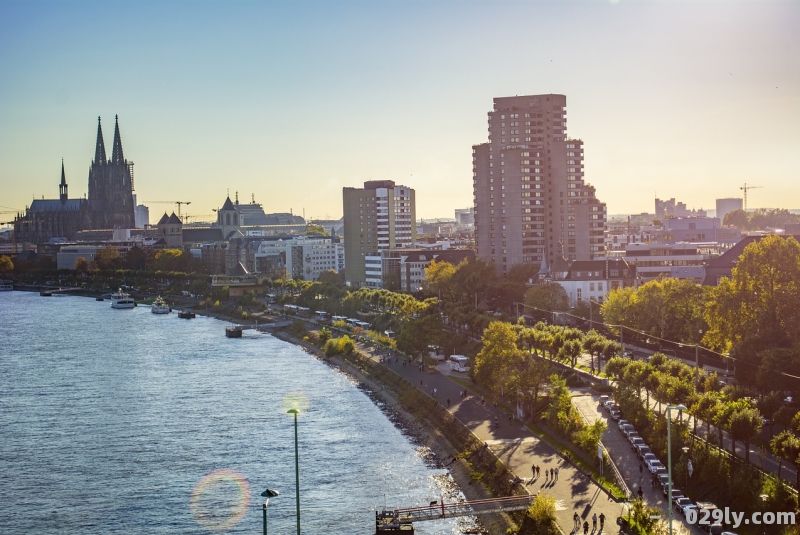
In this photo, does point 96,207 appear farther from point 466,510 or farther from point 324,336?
point 466,510

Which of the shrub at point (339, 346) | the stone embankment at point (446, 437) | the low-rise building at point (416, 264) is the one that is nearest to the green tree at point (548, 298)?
the shrub at point (339, 346)

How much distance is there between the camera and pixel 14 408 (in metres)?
44.6

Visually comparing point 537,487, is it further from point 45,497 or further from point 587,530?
point 45,497

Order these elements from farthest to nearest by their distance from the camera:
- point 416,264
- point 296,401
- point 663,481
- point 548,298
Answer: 1. point 416,264
2. point 548,298
3. point 296,401
4. point 663,481

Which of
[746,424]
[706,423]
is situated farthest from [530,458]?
[746,424]

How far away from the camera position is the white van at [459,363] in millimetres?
48156

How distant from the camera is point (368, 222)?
98.5 metres

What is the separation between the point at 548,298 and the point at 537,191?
776 inches

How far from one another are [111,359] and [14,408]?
1577cm

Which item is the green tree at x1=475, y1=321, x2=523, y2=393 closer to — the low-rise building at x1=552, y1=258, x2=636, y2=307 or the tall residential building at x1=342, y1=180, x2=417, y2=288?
the low-rise building at x1=552, y1=258, x2=636, y2=307

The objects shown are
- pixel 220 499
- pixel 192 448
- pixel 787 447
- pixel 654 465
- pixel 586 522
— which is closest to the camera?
pixel 586 522

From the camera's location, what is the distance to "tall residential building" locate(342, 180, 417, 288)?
97875 mm

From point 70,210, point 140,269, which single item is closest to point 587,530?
point 140,269

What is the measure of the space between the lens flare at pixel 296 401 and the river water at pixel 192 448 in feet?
0.44
